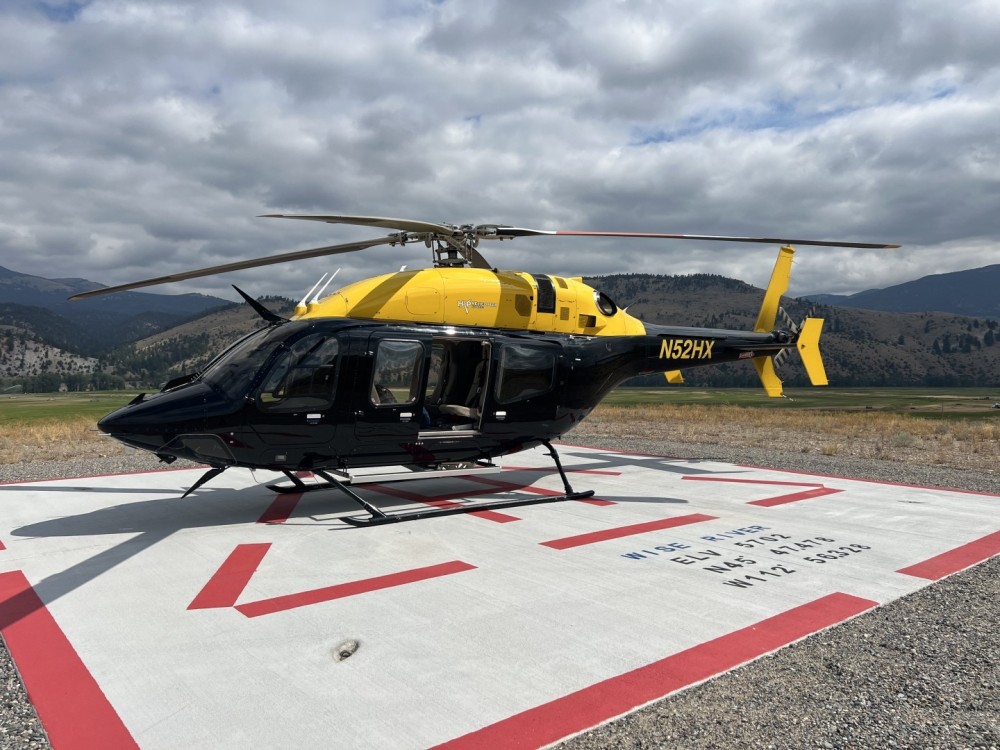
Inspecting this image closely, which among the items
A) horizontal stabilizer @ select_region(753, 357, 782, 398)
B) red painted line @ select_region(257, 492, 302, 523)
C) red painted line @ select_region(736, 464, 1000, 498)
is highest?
horizontal stabilizer @ select_region(753, 357, 782, 398)

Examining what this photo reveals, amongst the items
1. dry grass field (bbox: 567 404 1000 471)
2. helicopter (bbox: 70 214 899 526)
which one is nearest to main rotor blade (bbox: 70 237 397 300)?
helicopter (bbox: 70 214 899 526)

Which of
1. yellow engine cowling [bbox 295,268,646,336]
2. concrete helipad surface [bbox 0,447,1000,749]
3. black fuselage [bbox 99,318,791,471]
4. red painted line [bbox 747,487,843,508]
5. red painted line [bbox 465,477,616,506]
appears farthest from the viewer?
red painted line [bbox 465,477,616,506]

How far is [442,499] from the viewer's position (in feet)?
32.5

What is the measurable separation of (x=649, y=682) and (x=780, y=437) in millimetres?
18138

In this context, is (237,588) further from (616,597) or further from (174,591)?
(616,597)

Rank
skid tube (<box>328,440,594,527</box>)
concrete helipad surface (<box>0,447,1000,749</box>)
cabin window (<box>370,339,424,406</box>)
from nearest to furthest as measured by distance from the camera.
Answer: concrete helipad surface (<box>0,447,1000,749</box>) → skid tube (<box>328,440,594,527</box>) → cabin window (<box>370,339,424,406</box>)

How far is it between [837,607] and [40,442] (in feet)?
69.6

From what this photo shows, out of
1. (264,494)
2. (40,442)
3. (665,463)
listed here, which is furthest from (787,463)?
(40,442)

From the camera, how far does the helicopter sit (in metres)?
7.75

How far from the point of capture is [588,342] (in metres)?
10.6

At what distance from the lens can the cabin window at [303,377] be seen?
786 centimetres

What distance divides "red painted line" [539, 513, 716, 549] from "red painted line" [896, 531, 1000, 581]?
2512mm

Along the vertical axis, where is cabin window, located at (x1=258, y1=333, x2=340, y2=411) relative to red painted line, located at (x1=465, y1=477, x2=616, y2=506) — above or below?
above

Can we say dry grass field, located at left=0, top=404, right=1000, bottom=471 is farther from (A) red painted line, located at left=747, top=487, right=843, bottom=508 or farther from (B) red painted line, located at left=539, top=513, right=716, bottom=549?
(B) red painted line, located at left=539, top=513, right=716, bottom=549
